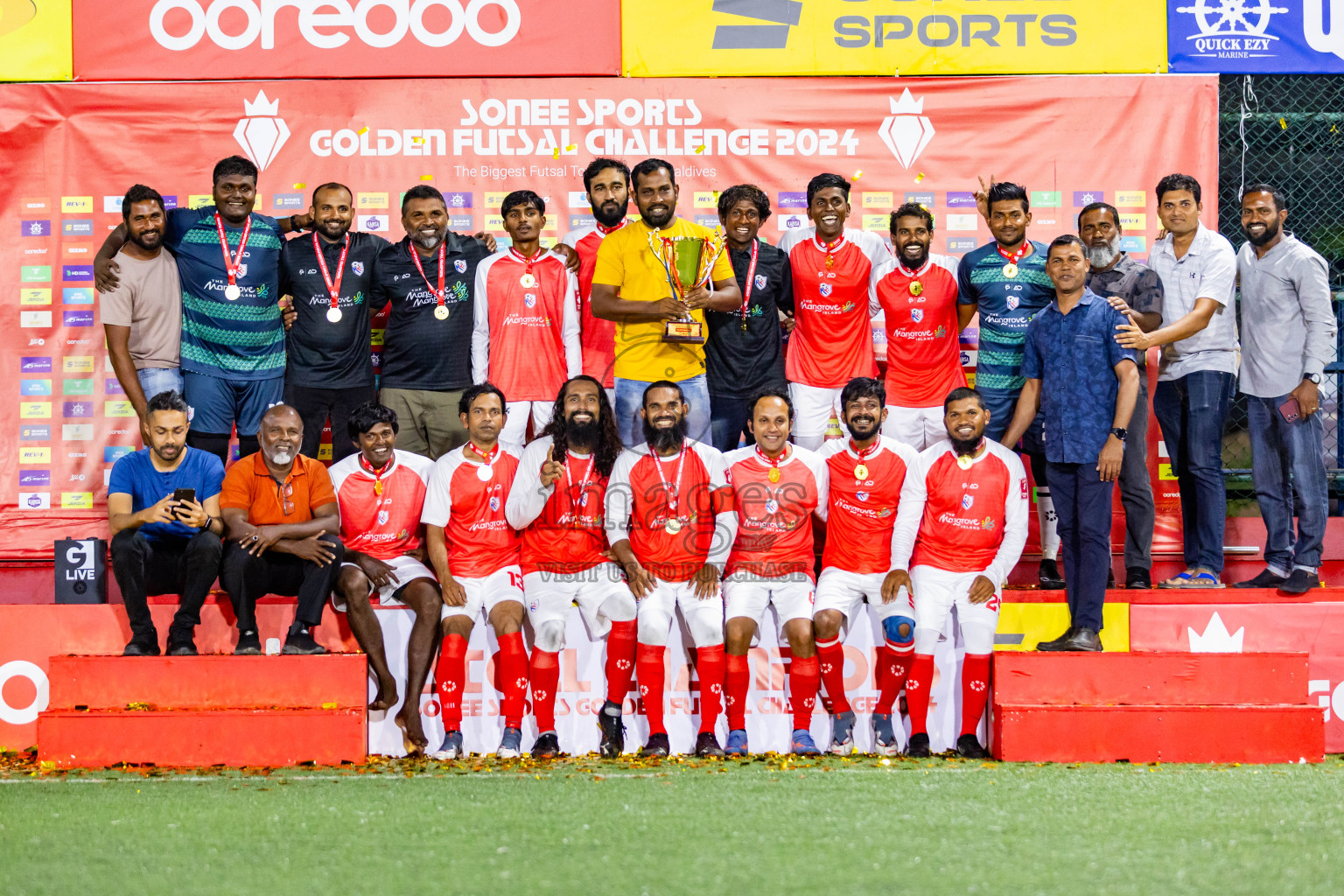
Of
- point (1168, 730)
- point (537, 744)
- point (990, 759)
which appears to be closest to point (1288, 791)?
point (1168, 730)

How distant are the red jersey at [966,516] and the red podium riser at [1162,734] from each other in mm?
659

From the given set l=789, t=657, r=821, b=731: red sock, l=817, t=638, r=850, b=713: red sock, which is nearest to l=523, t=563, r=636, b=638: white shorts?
l=789, t=657, r=821, b=731: red sock

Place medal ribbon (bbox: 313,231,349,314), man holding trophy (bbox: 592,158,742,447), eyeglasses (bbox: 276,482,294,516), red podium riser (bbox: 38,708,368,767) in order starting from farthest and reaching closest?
medal ribbon (bbox: 313,231,349,314), man holding trophy (bbox: 592,158,742,447), eyeglasses (bbox: 276,482,294,516), red podium riser (bbox: 38,708,368,767)

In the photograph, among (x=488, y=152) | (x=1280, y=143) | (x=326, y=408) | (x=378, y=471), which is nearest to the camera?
(x=378, y=471)

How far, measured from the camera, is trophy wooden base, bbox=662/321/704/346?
581 centimetres

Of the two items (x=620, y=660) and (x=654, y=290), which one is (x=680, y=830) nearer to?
(x=620, y=660)

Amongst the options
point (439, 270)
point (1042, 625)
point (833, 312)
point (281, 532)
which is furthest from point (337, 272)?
point (1042, 625)

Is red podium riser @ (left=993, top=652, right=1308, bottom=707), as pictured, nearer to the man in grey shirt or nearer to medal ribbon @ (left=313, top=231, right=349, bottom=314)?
the man in grey shirt

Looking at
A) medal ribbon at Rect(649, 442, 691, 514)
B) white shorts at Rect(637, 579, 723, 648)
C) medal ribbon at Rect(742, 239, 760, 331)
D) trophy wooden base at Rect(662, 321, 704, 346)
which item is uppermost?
medal ribbon at Rect(742, 239, 760, 331)

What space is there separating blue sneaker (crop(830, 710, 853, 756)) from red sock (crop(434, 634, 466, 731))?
1.61m

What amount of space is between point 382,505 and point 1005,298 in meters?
3.11

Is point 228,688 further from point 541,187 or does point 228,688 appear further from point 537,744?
point 541,187

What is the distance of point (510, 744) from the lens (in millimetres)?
5324

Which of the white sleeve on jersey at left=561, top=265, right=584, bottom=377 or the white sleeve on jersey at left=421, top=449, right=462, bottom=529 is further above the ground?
the white sleeve on jersey at left=561, top=265, right=584, bottom=377
